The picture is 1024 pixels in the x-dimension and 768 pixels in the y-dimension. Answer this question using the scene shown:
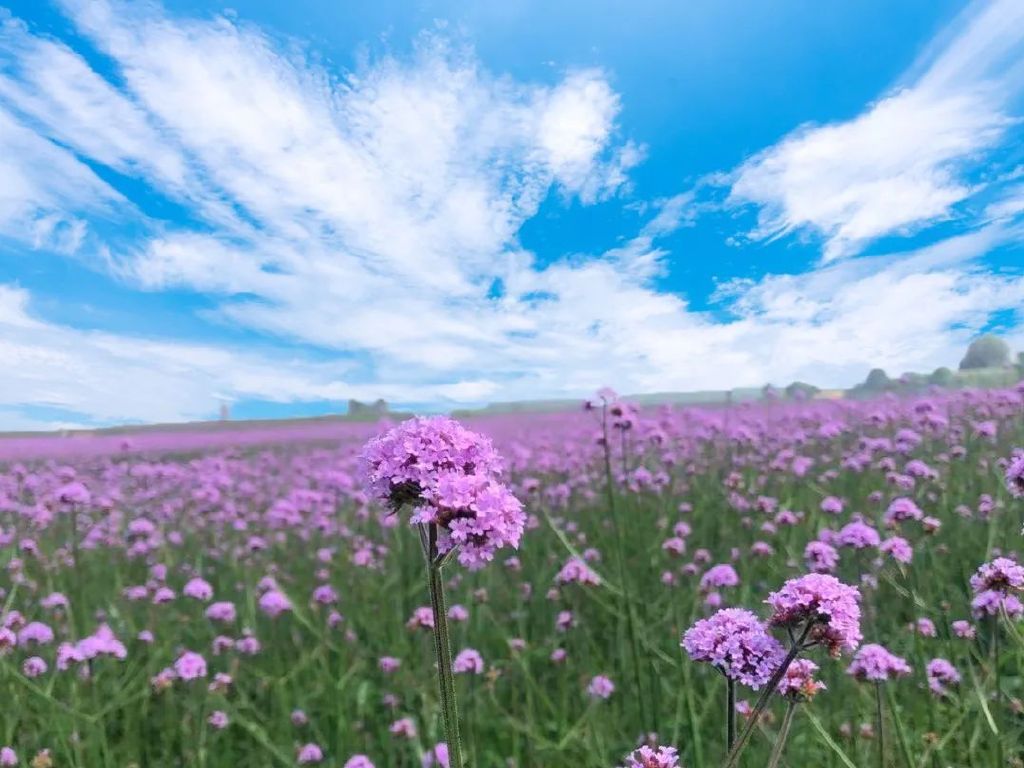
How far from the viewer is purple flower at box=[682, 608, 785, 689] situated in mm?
1684

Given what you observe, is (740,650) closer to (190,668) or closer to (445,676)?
(445,676)

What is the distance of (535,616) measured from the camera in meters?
5.73

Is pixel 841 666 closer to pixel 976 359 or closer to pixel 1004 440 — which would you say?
pixel 1004 440

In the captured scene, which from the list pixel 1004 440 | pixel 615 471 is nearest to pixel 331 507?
pixel 615 471

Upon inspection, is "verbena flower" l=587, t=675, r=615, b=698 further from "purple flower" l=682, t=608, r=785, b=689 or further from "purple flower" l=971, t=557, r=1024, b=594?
"purple flower" l=682, t=608, r=785, b=689

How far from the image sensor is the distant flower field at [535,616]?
1716 mm

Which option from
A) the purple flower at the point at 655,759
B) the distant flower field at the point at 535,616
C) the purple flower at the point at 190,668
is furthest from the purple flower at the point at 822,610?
the purple flower at the point at 190,668

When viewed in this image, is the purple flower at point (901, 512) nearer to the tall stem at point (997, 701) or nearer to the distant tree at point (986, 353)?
the tall stem at point (997, 701)

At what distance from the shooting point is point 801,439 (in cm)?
915

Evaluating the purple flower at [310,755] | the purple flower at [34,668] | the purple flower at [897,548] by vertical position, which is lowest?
the purple flower at [310,755]

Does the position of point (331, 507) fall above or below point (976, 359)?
below

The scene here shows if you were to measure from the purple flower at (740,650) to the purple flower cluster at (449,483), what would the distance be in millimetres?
507


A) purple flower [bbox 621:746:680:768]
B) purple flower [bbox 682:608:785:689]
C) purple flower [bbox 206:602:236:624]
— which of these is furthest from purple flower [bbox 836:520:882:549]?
purple flower [bbox 206:602:236:624]

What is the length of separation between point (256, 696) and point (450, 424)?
4.03 m
